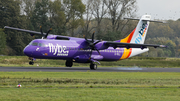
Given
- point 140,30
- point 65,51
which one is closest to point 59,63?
point 65,51

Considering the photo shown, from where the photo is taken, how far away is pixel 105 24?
251 ft

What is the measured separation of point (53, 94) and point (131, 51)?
96.7 ft

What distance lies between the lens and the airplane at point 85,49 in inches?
1192

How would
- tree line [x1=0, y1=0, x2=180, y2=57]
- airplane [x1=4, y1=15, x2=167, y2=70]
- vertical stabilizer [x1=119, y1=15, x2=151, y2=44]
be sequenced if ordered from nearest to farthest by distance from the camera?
1. airplane [x1=4, y1=15, x2=167, y2=70]
2. vertical stabilizer [x1=119, y1=15, x2=151, y2=44]
3. tree line [x1=0, y1=0, x2=180, y2=57]

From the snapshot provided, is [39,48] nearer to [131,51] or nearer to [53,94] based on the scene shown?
[131,51]

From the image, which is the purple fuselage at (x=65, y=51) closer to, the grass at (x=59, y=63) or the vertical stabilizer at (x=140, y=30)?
the vertical stabilizer at (x=140, y=30)

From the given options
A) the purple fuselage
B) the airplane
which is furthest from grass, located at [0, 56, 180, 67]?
the purple fuselage

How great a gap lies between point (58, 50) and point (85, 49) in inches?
171

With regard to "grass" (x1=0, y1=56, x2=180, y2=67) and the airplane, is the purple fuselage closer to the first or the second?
the airplane

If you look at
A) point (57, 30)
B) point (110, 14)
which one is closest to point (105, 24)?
point (110, 14)

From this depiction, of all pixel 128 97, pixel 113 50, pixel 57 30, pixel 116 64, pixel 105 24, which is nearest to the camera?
pixel 128 97

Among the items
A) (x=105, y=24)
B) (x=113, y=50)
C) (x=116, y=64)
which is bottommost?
(x=116, y=64)

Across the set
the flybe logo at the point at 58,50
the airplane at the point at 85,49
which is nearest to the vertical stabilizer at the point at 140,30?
the airplane at the point at 85,49

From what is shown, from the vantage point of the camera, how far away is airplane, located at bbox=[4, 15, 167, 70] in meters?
30.3
